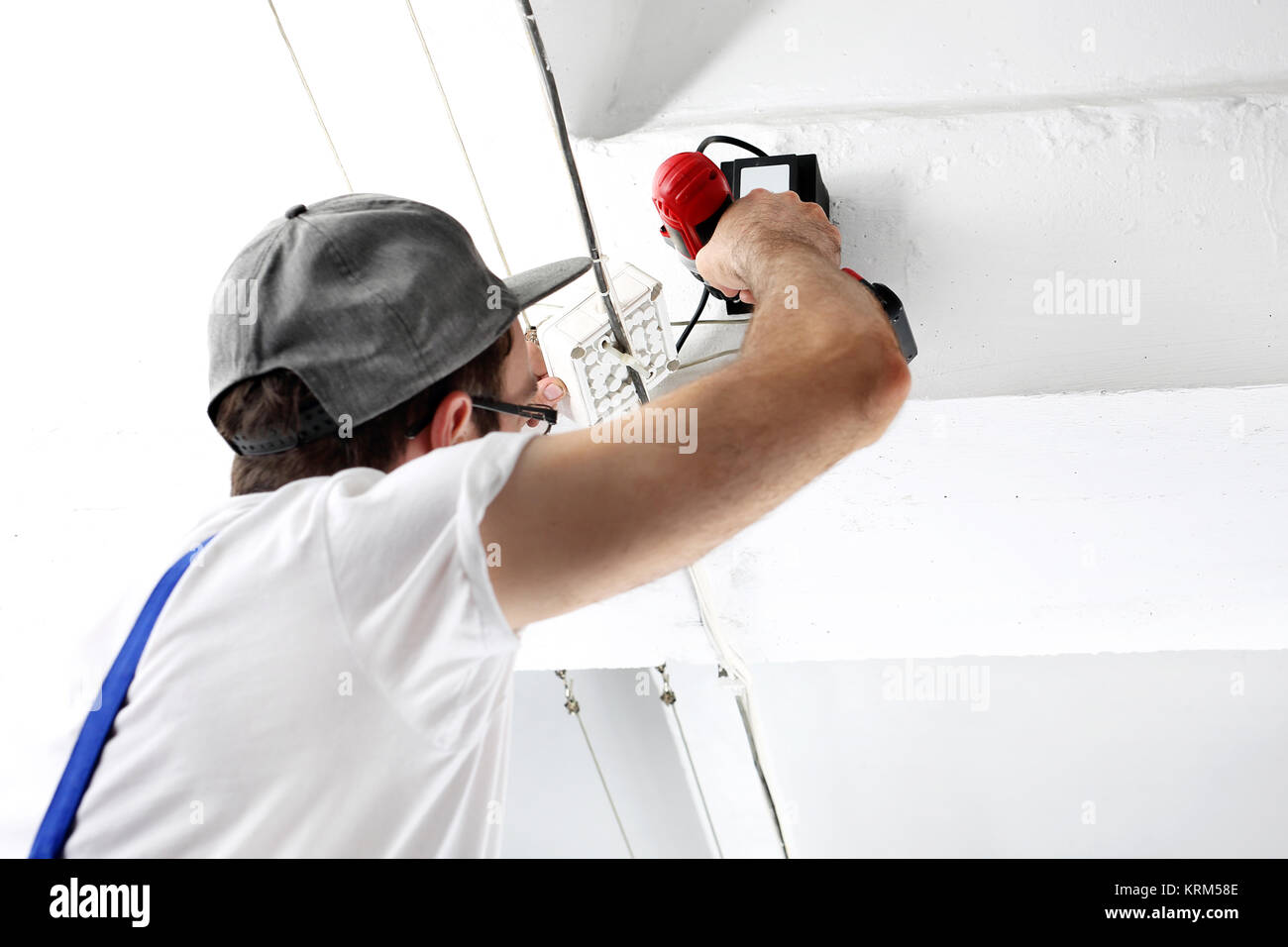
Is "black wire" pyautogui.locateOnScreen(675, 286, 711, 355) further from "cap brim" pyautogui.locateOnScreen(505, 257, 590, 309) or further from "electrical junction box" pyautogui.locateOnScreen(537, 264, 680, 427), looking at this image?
"cap brim" pyautogui.locateOnScreen(505, 257, 590, 309)

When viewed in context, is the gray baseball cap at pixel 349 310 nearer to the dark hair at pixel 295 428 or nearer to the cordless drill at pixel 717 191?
the dark hair at pixel 295 428

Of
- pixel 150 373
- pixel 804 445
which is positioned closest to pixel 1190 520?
pixel 804 445

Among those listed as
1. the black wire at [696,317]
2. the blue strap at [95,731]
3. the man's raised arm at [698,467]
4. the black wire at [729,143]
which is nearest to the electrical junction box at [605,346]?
the black wire at [696,317]

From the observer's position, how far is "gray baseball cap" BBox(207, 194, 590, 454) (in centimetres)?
65

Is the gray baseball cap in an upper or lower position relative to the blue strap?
upper

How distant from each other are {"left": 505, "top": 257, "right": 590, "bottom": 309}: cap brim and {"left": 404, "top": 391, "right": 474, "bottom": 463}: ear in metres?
0.13

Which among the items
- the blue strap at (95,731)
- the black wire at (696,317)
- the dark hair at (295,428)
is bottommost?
the black wire at (696,317)

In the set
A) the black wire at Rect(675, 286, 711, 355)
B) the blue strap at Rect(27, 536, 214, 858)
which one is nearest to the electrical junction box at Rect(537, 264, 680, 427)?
the black wire at Rect(675, 286, 711, 355)

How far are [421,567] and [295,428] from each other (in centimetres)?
21

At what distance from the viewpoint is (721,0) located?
1051 mm

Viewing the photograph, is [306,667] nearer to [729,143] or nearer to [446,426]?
[446,426]

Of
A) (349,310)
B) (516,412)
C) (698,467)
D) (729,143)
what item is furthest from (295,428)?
(729,143)

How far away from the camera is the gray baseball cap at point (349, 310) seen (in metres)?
0.65

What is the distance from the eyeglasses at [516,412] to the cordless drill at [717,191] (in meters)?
0.19
